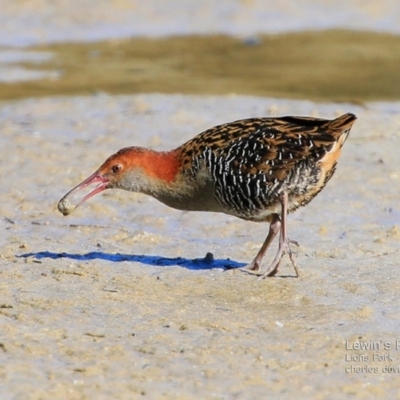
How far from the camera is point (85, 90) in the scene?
14.1 metres

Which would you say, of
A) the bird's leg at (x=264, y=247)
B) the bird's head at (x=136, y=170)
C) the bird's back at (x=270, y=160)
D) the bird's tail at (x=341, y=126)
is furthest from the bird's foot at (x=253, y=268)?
the bird's tail at (x=341, y=126)

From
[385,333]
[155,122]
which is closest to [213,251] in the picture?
[385,333]

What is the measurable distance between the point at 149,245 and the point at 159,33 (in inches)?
390

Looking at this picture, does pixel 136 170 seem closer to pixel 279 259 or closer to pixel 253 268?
pixel 253 268

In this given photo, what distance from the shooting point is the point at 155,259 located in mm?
7629

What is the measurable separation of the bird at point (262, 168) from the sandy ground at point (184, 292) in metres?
0.45

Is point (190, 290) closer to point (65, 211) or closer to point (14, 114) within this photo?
point (65, 211)

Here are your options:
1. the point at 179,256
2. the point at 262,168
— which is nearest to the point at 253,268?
the point at 179,256

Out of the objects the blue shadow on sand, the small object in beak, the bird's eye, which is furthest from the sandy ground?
the bird's eye

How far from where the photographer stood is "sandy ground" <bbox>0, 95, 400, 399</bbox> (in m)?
5.38

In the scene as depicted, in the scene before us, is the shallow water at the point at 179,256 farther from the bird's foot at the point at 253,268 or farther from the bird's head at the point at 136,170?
the bird's head at the point at 136,170

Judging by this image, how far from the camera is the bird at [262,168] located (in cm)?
695

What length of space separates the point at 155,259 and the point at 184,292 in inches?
31.4

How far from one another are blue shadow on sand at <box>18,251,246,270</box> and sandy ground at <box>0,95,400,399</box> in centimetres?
1
